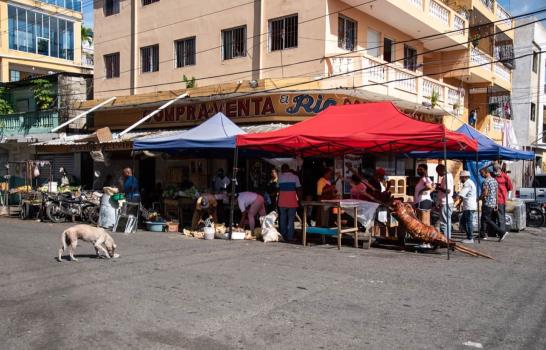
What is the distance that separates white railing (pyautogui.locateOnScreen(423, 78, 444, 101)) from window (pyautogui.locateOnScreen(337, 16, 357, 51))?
4.07m

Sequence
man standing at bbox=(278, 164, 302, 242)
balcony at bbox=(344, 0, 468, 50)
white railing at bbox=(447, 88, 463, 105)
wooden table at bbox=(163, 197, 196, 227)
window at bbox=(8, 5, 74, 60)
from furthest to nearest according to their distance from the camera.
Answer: window at bbox=(8, 5, 74, 60), white railing at bbox=(447, 88, 463, 105), balcony at bbox=(344, 0, 468, 50), wooden table at bbox=(163, 197, 196, 227), man standing at bbox=(278, 164, 302, 242)

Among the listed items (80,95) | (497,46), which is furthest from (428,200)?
(497,46)

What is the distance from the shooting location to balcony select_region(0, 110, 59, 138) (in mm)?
24328

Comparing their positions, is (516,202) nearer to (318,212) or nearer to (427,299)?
(318,212)

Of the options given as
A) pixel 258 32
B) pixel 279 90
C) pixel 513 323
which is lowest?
pixel 513 323

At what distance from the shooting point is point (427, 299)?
6578mm

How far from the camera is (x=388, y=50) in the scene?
67.6ft

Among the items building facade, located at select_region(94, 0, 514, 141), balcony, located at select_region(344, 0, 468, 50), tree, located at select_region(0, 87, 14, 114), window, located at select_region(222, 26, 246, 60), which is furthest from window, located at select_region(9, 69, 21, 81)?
balcony, located at select_region(344, 0, 468, 50)

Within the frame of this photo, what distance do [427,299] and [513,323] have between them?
Answer: 1155 millimetres

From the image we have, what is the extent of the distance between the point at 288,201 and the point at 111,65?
15.7m

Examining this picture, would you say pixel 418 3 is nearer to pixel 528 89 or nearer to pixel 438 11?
pixel 438 11

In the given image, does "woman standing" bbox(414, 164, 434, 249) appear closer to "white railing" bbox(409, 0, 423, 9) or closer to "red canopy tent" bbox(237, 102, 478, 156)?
"red canopy tent" bbox(237, 102, 478, 156)

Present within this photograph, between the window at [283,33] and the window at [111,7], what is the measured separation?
9.35 m

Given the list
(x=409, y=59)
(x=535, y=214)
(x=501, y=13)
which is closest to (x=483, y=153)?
(x=535, y=214)
